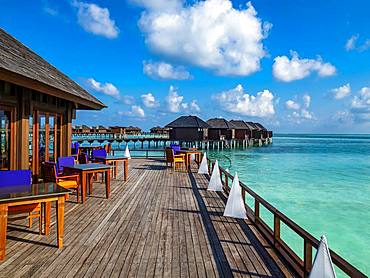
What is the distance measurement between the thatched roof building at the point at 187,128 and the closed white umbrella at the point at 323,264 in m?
34.1

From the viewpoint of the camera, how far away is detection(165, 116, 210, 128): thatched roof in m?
36.9

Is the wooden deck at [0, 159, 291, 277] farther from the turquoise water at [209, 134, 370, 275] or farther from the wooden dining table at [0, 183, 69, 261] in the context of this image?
the turquoise water at [209, 134, 370, 275]

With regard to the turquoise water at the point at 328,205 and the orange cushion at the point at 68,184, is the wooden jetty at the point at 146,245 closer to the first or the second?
the orange cushion at the point at 68,184

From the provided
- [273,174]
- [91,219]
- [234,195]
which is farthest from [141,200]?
[273,174]

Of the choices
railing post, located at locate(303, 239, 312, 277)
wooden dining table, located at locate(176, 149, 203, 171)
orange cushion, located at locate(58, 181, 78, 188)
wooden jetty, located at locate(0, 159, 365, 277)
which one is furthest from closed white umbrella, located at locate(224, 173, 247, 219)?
wooden dining table, located at locate(176, 149, 203, 171)

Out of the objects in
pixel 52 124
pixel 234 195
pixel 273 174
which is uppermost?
pixel 52 124

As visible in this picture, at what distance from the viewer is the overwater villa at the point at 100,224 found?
325 cm

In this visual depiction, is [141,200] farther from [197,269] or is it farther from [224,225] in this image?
[197,269]

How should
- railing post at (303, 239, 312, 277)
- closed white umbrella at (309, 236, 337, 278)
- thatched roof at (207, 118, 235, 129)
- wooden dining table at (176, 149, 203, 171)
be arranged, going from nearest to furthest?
closed white umbrella at (309, 236, 337, 278), railing post at (303, 239, 312, 277), wooden dining table at (176, 149, 203, 171), thatched roof at (207, 118, 235, 129)

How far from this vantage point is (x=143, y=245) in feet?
12.8

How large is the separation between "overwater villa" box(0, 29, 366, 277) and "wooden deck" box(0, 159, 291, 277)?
0.01 metres

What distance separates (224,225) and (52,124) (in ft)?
17.4

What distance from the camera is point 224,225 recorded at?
4852mm

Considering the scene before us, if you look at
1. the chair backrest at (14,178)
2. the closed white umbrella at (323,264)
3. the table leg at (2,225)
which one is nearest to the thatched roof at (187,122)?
the chair backrest at (14,178)
